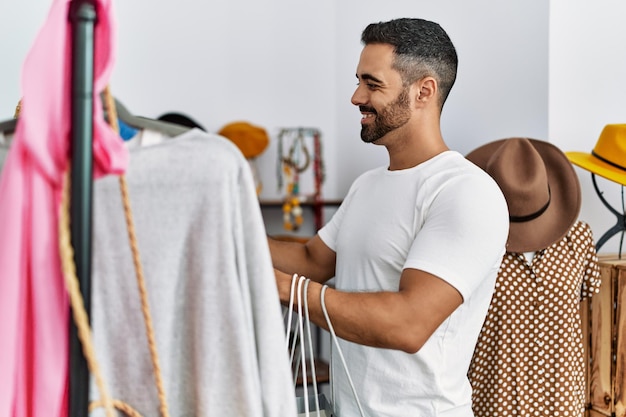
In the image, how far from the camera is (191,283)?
78cm

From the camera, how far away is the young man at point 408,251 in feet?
4.01

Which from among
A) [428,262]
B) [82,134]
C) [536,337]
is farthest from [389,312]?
[536,337]

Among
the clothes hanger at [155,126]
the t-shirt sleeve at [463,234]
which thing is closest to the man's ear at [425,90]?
the t-shirt sleeve at [463,234]

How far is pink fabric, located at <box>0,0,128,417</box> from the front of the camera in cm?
64

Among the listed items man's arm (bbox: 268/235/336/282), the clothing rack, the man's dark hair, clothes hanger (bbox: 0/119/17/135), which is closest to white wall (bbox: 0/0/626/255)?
the clothing rack

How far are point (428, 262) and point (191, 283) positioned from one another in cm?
60

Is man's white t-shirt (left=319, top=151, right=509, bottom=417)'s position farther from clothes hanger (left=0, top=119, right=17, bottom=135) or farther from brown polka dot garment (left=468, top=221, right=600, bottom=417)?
clothes hanger (left=0, top=119, right=17, bottom=135)

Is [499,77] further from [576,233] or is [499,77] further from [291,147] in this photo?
[291,147]

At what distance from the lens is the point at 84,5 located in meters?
0.63

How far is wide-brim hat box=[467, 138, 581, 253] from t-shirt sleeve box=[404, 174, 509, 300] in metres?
0.56

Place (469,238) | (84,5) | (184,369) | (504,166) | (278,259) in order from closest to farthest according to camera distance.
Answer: (84,5)
(184,369)
(469,238)
(278,259)
(504,166)

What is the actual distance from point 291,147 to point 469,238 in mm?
2437

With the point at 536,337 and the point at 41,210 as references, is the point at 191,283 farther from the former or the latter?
the point at 536,337

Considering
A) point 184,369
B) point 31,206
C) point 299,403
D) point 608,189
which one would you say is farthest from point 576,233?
point 31,206
